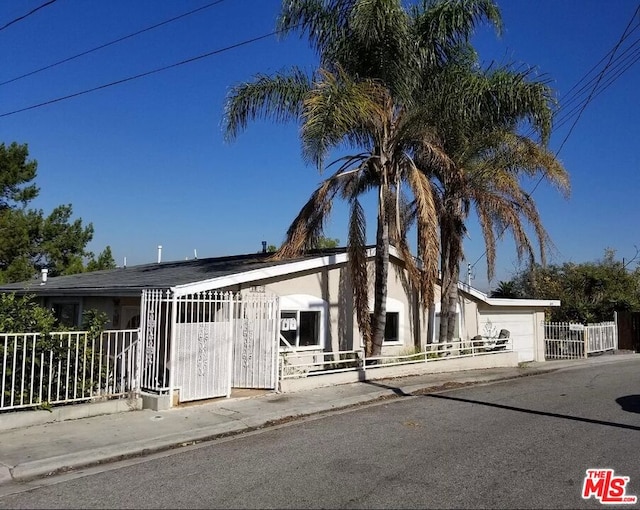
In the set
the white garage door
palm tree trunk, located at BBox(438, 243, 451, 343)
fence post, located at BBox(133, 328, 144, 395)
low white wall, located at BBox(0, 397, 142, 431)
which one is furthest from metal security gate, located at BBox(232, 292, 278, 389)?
the white garage door

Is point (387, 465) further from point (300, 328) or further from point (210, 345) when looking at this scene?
point (300, 328)

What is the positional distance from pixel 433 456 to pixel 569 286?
25.5 meters

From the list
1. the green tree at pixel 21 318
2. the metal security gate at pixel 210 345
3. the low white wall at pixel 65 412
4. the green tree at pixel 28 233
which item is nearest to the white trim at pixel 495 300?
the metal security gate at pixel 210 345

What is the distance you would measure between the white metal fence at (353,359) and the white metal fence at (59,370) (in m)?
3.21

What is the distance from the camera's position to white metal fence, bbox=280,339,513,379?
40.8ft

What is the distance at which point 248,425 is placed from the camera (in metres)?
9.00

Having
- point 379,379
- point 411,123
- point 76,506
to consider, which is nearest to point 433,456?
point 76,506

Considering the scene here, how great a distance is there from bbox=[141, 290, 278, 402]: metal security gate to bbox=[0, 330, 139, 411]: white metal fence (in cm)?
47

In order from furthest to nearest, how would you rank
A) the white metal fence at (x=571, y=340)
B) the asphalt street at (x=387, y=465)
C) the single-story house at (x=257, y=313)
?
the white metal fence at (x=571, y=340) < the single-story house at (x=257, y=313) < the asphalt street at (x=387, y=465)

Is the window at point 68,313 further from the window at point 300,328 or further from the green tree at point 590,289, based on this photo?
the green tree at point 590,289

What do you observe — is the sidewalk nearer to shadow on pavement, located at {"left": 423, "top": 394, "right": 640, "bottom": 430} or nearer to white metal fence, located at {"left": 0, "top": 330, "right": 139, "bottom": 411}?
white metal fence, located at {"left": 0, "top": 330, "right": 139, "bottom": 411}

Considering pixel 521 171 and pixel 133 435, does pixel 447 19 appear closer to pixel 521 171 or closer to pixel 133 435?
pixel 521 171

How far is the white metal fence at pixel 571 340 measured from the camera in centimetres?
2302

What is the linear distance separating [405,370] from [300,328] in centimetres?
281
